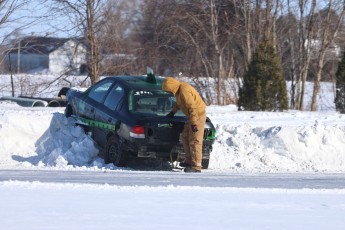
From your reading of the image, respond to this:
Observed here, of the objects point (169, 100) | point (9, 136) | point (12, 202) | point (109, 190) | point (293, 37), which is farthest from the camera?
point (293, 37)

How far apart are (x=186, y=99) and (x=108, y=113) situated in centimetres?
172

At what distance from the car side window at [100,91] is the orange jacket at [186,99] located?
1.73m

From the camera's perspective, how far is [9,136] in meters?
15.1

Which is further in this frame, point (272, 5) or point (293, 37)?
point (293, 37)

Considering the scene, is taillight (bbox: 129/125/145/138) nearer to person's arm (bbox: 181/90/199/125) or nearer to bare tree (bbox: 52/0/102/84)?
person's arm (bbox: 181/90/199/125)

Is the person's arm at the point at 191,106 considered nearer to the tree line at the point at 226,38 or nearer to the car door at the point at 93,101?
the car door at the point at 93,101

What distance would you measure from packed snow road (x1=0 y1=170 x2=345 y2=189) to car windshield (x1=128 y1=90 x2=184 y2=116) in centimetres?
123

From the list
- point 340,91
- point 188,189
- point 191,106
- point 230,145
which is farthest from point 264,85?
point 188,189

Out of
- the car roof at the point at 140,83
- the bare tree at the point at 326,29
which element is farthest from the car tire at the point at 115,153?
the bare tree at the point at 326,29

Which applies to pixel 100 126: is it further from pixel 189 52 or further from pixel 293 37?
pixel 293 37

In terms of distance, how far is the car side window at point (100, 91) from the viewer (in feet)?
47.8

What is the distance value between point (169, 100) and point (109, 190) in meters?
4.54

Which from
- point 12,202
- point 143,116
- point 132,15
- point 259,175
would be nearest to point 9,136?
point 143,116

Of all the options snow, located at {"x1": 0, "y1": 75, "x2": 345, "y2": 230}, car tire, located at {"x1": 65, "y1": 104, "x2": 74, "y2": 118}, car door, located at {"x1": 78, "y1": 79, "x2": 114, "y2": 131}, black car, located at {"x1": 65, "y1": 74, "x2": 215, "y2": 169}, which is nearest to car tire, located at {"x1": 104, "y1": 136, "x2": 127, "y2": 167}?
black car, located at {"x1": 65, "y1": 74, "x2": 215, "y2": 169}
